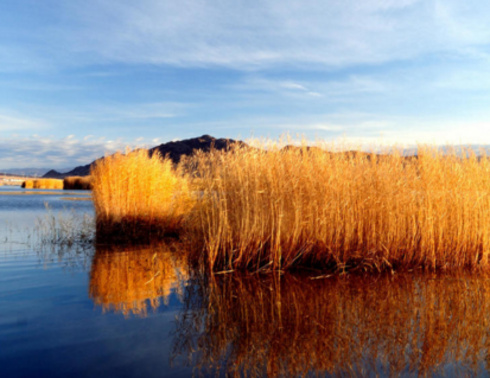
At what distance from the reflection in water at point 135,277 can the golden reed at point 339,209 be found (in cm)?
77

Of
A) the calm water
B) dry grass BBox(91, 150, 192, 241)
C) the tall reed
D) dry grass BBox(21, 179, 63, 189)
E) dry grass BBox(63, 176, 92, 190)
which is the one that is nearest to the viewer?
the calm water

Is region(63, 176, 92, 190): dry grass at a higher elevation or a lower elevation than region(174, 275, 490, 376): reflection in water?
higher

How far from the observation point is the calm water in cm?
352

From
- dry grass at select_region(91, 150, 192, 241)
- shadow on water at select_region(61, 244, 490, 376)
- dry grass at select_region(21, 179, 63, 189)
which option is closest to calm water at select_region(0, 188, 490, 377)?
shadow on water at select_region(61, 244, 490, 376)

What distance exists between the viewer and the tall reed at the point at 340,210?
6633mm

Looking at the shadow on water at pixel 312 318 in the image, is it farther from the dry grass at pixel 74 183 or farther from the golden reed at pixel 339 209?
the dry grass at pixel 74 183

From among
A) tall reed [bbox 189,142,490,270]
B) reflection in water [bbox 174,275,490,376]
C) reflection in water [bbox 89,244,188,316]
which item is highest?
tall reed [bbox 189,142,490,270]

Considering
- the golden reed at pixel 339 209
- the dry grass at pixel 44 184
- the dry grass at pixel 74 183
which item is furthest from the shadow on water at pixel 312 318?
the dry grass at pixel 44 184

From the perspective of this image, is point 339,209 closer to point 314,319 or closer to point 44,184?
point 314,319

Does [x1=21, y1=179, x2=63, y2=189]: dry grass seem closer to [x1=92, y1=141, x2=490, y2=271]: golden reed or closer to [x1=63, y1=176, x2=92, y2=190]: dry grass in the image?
[x1=63, y1=176, x2=92, y2=190]: dry grass

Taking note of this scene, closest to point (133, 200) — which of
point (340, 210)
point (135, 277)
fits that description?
point (135, 277)

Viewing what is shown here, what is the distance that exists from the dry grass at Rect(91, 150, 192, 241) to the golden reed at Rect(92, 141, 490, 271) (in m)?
3.43

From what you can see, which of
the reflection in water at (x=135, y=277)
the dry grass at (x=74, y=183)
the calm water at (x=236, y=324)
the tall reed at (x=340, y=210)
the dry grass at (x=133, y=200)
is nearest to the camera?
the calm water at (x=236, y=324)

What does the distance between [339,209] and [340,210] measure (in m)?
0.07
